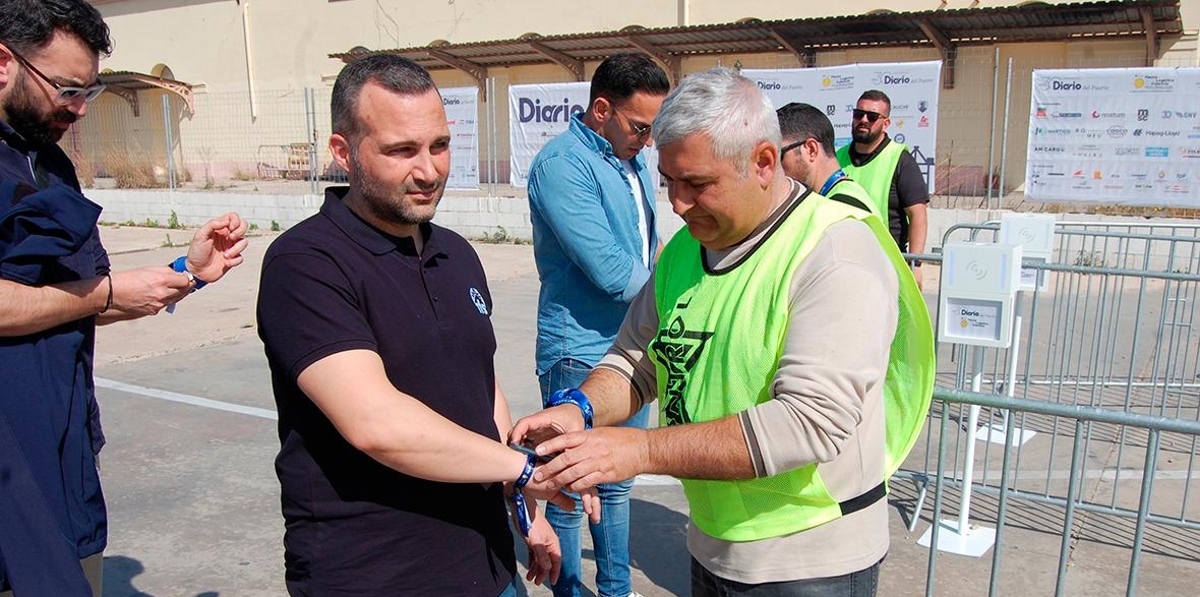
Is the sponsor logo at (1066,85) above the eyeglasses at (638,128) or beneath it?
above

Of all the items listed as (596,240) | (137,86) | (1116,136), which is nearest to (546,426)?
(596,240)

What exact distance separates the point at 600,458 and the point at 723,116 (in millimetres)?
730

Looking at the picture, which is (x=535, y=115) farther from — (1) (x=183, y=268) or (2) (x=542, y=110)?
(1) (x=183, y=268)

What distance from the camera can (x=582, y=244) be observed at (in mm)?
2988

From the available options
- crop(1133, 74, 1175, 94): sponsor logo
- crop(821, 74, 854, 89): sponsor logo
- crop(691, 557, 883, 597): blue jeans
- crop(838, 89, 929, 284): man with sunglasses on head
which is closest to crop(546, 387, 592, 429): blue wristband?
crop(691, 557, 883, 597): blue jeans

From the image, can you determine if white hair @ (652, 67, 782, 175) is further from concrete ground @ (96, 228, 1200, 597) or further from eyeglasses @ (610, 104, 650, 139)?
concrete ground @ (96, 228, 1200, 597)

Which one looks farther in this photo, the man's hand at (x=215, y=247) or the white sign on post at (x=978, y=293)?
the white sign on post at (x=978, y=293)

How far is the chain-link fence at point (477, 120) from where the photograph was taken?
14.4m

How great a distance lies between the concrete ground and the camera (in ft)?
12.3

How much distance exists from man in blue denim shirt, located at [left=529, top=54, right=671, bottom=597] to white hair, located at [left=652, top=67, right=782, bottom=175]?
4.05 ft

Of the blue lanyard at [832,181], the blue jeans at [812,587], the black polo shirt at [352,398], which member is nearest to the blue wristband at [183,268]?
the black polo shirt at [352,398]

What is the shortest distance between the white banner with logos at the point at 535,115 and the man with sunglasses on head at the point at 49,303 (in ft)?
38.1

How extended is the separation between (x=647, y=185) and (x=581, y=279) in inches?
21.0

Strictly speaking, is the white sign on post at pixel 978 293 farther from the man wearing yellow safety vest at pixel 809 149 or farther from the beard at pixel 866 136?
the beard at pixel 866 136
